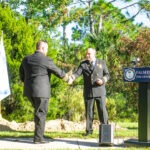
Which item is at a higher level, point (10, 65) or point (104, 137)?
point (10, 65)

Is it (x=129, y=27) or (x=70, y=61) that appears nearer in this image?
(x=70, y=61)

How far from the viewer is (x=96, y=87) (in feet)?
29.3

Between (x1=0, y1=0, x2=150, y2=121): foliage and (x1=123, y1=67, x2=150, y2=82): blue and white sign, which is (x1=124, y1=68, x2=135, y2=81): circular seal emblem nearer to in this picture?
(x1=123, y1=67, x2=150, y2=82): blue and white sign

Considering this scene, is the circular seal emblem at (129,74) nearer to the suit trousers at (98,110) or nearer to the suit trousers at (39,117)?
the suit trousers at (98,110)

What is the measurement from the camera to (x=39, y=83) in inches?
310

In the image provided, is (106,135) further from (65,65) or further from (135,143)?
(65,65)

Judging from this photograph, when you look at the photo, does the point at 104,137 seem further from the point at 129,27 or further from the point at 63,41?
the point at 63,41

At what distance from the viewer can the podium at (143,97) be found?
7.72m

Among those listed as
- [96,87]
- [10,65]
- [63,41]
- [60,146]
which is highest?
[63,41]

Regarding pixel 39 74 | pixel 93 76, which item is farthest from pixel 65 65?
pixel 39 74

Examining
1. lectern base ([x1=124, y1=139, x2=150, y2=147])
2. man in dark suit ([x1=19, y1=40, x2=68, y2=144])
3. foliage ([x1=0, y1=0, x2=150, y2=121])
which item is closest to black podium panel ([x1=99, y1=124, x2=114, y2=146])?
lectern base ([x1=124, y1=139, x2=150, y2=147])

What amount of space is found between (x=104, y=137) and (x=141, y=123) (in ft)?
2.14

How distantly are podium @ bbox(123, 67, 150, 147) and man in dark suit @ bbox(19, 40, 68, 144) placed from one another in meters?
1.17

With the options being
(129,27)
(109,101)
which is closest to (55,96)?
(109,101)
